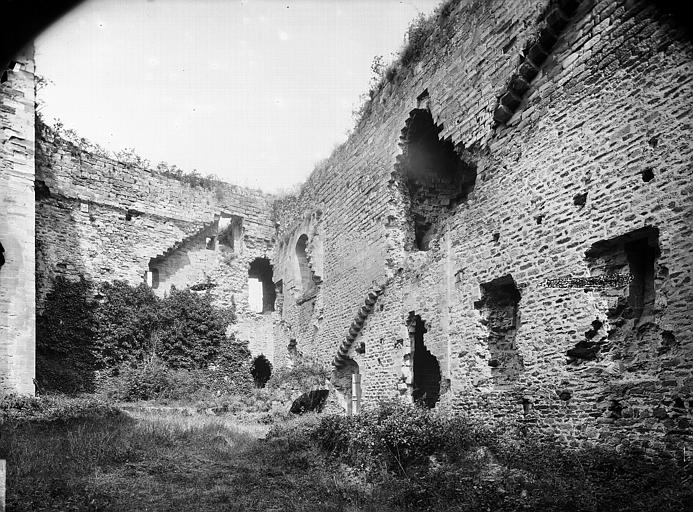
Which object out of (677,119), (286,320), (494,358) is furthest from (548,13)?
(286,320)

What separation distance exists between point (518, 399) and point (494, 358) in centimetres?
95

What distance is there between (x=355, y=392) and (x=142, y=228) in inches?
336

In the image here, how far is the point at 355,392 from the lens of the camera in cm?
1366

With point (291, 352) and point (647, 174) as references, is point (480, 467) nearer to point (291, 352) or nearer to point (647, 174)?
point (647, 174)

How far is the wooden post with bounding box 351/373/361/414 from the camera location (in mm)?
13522

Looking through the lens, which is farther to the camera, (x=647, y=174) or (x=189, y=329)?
(x=189, y=329)

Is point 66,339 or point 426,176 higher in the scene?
point 426,176

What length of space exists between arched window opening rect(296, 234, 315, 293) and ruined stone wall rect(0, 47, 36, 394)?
25.5 feet

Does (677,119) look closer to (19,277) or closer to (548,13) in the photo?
(548,13)

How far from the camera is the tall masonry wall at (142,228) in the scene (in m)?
15.7

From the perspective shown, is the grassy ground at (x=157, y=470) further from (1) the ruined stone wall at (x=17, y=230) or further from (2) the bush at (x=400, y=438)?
(1) the ruined stone wall at (x=17, y=230)

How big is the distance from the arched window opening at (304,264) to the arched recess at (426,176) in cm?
540

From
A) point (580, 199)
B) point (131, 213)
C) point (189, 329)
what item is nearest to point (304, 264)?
point (189, 329)

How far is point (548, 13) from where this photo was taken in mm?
8133
